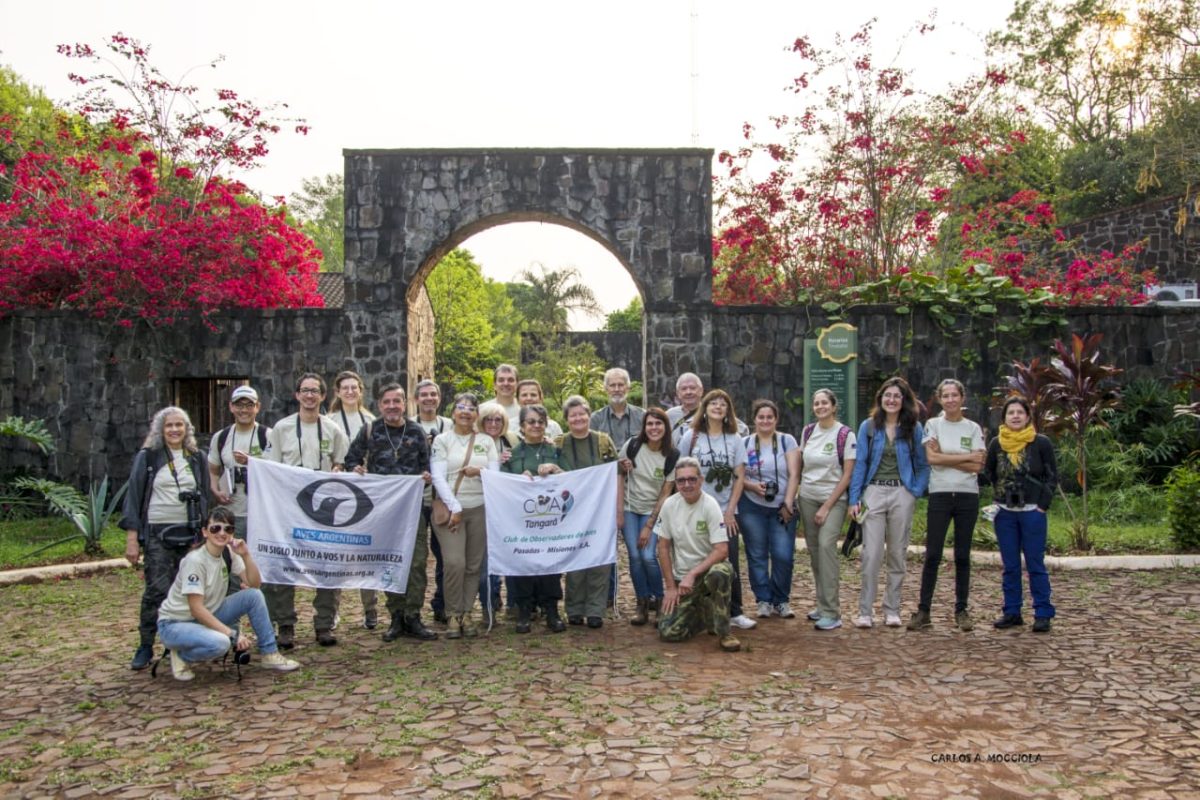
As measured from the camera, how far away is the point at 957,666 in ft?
19.6

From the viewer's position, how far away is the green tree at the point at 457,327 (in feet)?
93.9

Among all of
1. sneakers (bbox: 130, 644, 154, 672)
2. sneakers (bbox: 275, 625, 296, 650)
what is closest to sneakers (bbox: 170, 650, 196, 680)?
sneakers (bbox: 130, 644, 154, 672)

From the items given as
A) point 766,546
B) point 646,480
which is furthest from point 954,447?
point 646,480

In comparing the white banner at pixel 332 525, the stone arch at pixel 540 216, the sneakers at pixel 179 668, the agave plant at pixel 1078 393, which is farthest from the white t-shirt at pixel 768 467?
the stone arch at pixel 540 216

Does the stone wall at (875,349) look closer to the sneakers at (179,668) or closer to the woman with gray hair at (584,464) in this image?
the woman with gray hair at (584,464)

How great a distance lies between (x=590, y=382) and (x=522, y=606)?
1345cm

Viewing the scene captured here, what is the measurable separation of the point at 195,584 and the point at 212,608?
229 millimetres

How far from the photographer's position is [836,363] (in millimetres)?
12570

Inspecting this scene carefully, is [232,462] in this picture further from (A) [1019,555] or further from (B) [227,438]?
(A) [1019,555]

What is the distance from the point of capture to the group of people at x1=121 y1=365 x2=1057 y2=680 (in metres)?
6.66

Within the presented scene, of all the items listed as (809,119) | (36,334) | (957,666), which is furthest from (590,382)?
(957,666)

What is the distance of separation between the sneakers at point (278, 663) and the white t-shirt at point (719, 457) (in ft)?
9.81

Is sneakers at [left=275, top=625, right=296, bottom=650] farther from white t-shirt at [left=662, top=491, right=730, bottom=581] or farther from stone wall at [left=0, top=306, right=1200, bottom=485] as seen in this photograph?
stone wall at [left=0, top=306, right=1200, bottom=485]

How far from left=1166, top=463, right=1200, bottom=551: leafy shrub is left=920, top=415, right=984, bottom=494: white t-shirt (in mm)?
3873
